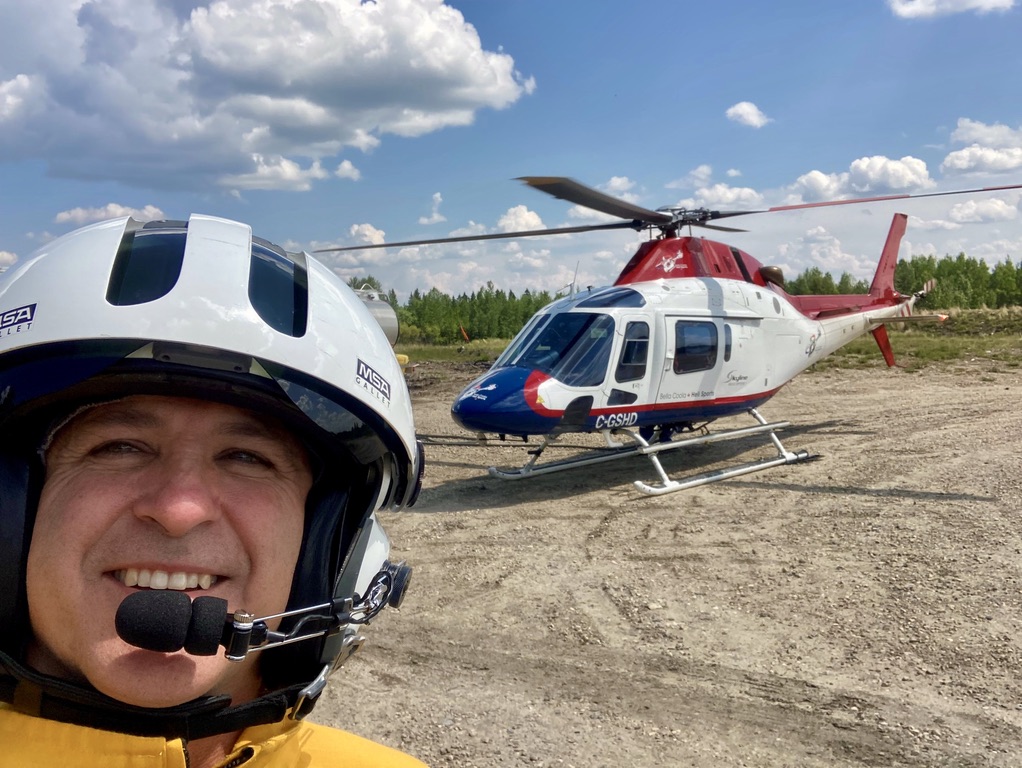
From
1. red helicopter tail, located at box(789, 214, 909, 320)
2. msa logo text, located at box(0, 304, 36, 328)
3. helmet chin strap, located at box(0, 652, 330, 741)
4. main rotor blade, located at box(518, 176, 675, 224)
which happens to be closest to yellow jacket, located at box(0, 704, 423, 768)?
helmet chin strap, located at box(0, 652, 330, 741)

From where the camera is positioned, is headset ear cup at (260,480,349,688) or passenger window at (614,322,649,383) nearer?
headset ear cup at (260,480,349,688)

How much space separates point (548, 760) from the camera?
325 cm

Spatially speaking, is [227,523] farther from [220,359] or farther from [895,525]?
[895,525]

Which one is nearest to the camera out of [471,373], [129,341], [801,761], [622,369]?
[129,341]

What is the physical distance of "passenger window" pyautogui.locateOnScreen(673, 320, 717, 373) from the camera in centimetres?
796

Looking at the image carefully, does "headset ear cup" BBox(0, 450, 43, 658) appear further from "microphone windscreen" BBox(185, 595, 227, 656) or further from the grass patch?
the grass patch

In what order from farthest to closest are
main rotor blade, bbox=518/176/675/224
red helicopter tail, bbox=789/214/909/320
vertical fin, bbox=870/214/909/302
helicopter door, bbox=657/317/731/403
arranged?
vertical fin, bbox=870/214/909/302, red helicopter tail, bbox=789/214/909/320, helicopter door, bbox=657/317/731/403, main rotor blade, bbox=518/176/675/224

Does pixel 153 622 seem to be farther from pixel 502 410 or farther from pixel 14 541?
pixel 502 410

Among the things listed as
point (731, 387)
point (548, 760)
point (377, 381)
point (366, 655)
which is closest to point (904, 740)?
point (548, 760)

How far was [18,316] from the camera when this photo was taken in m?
1.10

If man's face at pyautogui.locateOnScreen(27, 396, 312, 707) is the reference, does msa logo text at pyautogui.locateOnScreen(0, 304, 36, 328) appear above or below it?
above

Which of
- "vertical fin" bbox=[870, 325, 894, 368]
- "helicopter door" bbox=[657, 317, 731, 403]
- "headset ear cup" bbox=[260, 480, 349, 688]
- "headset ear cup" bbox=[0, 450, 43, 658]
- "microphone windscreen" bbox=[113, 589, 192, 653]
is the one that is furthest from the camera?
→ "vertical fin" bbox=[870, 325, 894, 368]

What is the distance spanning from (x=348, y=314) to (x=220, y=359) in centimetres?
29

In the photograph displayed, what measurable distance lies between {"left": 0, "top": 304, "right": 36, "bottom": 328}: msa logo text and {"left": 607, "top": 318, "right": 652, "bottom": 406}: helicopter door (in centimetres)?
662
